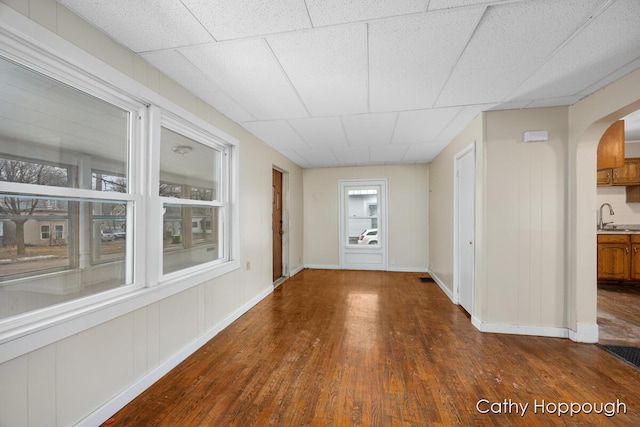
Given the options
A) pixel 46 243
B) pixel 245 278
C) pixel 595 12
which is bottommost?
pixel 245 278

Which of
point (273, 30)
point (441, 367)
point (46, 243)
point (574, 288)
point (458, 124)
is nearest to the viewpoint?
point (46, 243)

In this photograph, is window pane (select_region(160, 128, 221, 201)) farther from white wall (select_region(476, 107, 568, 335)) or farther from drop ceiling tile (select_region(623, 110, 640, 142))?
drop ceiling tile (select_region(623, 110, 640, 142))

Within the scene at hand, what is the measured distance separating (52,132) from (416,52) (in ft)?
7.51

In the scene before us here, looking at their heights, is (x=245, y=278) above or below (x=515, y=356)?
above

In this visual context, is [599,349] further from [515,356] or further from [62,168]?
[62,168]

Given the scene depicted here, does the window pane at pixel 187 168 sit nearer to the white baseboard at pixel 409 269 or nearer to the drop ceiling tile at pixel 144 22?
the drop ceiling tile at pixel 144 22

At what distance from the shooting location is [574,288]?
2.59 m

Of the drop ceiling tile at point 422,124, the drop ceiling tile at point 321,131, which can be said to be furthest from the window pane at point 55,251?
the drop ceiling tile at point 422,124

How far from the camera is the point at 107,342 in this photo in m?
1.62

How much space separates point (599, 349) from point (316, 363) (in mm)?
2676

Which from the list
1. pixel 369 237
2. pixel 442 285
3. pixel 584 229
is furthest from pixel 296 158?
pixel 584 229

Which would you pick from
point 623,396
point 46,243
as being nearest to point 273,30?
point 46,243

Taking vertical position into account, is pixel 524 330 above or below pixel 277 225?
below

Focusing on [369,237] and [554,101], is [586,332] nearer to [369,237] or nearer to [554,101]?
[554,101]
